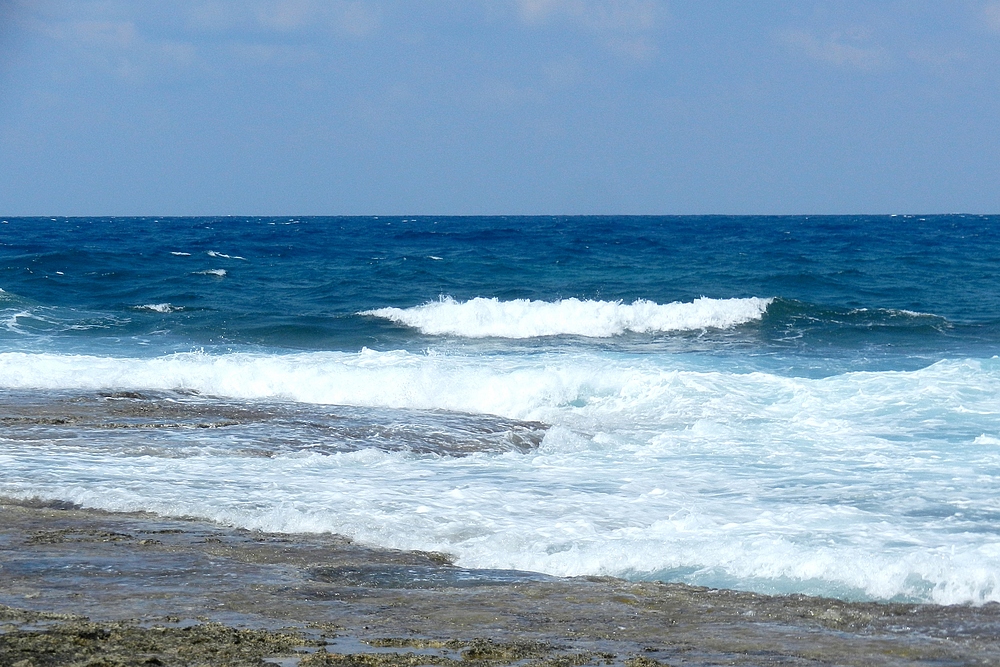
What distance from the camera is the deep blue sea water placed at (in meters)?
7.07

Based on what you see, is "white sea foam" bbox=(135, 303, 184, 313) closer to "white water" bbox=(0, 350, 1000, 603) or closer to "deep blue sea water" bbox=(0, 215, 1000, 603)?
"deep blue sea water" bbox=(0, 215, 1000, 603)

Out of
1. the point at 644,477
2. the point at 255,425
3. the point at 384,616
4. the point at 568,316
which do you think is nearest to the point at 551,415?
the point at 255,425

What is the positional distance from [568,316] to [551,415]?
10.9 metres

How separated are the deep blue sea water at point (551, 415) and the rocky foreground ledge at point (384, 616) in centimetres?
51

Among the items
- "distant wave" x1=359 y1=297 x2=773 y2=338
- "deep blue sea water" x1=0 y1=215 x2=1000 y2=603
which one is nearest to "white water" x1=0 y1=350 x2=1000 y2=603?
"deep blue sea water" x1=0 y1=215 x2=1000 y2=603

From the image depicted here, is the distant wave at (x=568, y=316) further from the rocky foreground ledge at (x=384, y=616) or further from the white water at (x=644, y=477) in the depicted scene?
the rocky foreground ledge at (x=384, y=616)

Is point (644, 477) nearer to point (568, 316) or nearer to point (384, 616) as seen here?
point (384, 616)

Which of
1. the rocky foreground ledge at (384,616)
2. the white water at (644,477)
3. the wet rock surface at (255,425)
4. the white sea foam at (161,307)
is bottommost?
the wet rock surface at (255,425)

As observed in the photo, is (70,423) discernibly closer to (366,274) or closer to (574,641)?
(574,641)

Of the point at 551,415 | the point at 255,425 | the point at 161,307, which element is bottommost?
the point at 551,415

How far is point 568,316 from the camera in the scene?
77.8 ft

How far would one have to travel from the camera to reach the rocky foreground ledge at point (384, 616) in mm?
4508

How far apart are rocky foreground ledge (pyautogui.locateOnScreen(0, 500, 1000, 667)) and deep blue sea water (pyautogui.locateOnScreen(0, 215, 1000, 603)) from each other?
1.67 feet

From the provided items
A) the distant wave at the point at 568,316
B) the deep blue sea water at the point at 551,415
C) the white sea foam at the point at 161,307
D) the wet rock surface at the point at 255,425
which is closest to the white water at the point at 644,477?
the deep blue sea water at the point at 551,415
